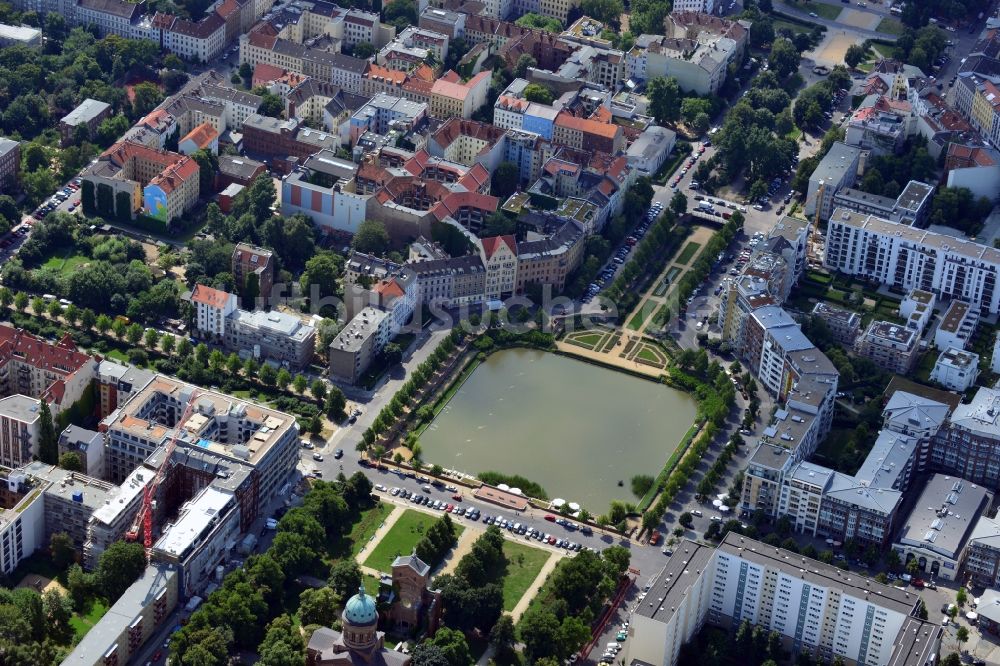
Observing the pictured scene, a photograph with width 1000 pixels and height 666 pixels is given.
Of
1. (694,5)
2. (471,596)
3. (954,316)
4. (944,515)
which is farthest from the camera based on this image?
(694,5)

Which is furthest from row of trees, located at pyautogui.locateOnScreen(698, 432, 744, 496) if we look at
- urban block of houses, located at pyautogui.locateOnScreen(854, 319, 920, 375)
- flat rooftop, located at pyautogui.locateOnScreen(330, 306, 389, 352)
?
flat rooftop, located at pyautogui.locateOnScreen(330, 306, 389, 352)

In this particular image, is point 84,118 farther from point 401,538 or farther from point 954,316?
point 954,316

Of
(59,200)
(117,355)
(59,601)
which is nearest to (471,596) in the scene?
(59,601)

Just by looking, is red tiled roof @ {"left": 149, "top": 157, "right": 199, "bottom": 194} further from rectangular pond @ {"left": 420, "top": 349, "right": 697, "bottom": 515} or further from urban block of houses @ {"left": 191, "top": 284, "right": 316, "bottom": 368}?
rectangular pond @ {"left": 420, "top": 349, "right": 697, "bottom": 515}

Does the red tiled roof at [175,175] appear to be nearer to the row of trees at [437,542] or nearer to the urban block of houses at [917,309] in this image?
the row of trees at [437,542]

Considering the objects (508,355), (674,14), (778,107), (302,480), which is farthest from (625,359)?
(674,14)

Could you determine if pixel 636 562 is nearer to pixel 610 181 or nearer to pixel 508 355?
pixel 508 355
